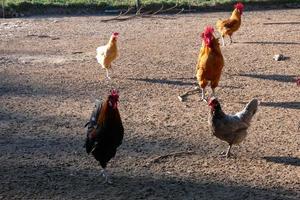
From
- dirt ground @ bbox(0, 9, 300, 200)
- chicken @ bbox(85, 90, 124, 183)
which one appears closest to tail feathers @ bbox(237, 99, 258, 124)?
dirt ground @ bbox(0, 9, 300, 200)

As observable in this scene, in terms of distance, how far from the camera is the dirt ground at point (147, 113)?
597 centimetres

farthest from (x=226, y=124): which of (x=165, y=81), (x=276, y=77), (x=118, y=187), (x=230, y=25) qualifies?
(x=230, y=25)

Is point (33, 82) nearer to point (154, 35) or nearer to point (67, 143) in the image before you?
point (67, 143)

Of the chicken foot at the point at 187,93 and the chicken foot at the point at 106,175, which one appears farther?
the chicken foot at the point at 187,93

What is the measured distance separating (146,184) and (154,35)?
323 inches

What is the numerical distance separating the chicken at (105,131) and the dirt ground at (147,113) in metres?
0.35

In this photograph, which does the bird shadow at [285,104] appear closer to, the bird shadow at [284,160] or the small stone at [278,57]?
the bird shadow at [284,160]

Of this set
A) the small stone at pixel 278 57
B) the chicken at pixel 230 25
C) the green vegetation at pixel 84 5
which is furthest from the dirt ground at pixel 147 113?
the green vegetation at pixel 84 5

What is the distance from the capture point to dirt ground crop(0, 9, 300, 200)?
597cm

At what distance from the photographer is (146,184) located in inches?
235

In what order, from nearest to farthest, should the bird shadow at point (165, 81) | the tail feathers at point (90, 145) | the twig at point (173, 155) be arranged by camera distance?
the tail feathers at point (90, 145), the twig at point (173, 155), the bird shadow at point (165, 81)

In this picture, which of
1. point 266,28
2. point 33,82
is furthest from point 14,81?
point 266,28

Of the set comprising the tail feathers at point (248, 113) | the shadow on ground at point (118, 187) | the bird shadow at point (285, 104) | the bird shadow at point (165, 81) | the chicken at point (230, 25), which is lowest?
the shadow on ground at point (118, 187)

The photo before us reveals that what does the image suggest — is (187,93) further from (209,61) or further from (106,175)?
(106,175)
